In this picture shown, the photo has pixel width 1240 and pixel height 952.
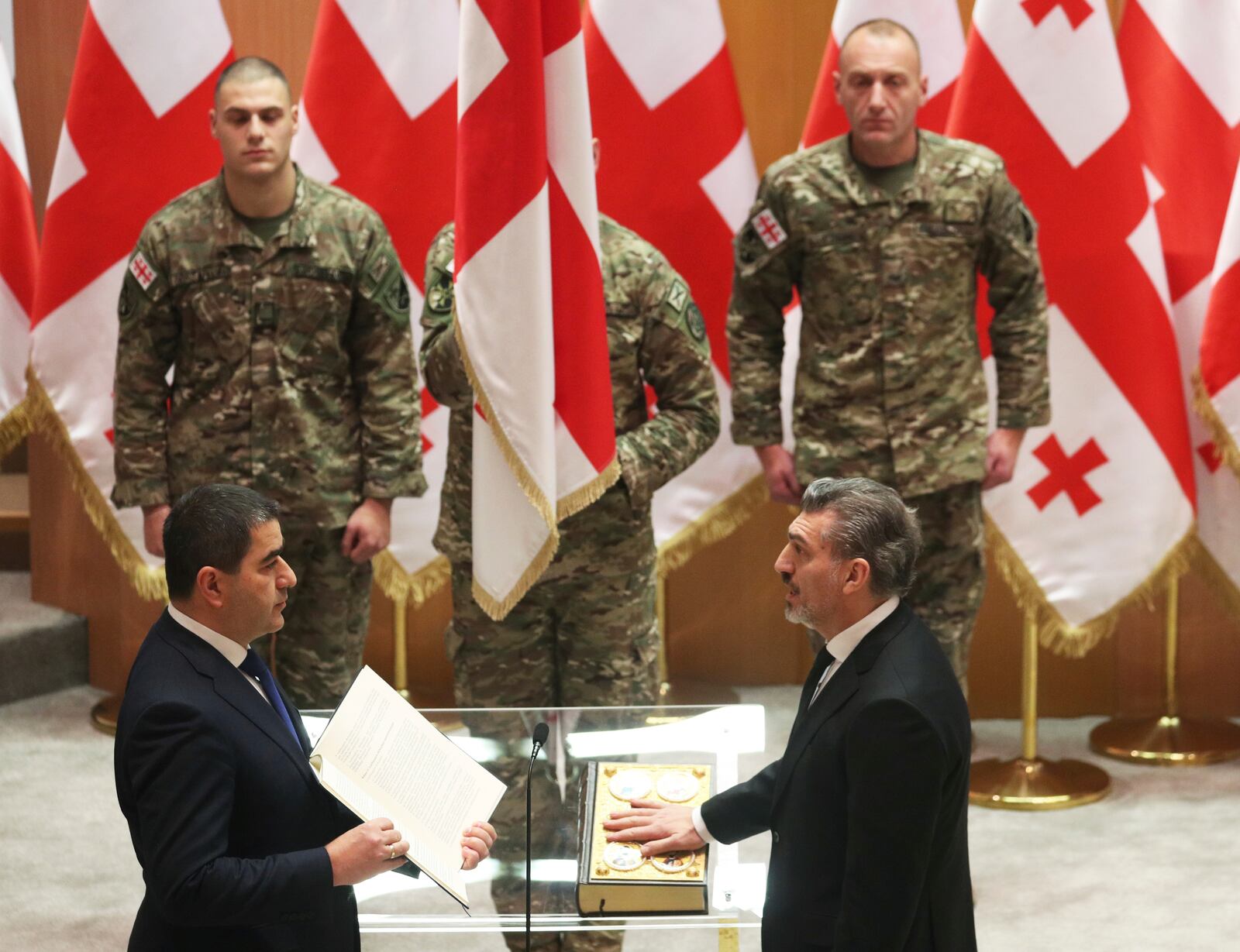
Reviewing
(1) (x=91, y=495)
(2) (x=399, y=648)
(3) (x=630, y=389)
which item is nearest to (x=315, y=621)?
(3) (x=630, y=389)

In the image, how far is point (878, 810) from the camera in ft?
6.18

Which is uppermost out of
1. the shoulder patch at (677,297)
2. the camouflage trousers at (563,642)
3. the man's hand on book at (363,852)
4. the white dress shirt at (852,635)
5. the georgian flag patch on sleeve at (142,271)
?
the georgian flag patch on sleeve at (142,271)

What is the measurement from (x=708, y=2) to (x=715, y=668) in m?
2.01

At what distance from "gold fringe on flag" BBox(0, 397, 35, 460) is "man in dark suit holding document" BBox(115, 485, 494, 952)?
2657mm

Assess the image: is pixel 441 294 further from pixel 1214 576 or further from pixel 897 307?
pixel 1214 576

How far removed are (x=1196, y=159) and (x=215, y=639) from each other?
3.26 m

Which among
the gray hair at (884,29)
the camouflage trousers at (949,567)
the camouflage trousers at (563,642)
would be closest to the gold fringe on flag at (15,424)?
the camouflage trousers at (563,642)

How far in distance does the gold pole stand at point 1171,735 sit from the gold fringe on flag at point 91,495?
266 cm

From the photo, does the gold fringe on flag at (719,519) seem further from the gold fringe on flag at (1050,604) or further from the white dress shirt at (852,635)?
the white dress shirt at (852,635)

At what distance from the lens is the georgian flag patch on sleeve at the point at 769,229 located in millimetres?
3645

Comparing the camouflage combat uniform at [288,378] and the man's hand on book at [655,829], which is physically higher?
the camouflage combat uniform at [288,378]

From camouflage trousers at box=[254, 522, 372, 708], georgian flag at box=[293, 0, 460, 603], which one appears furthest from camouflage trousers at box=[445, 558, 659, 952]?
georgian flag at box=[293, 0, 460, 603]

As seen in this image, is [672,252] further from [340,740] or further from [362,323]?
[340,740]

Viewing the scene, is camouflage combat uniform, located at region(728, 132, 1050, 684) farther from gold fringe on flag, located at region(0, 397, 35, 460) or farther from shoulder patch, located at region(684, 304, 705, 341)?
gold fringe on flag, located at region(0, 397, 35, 460)
